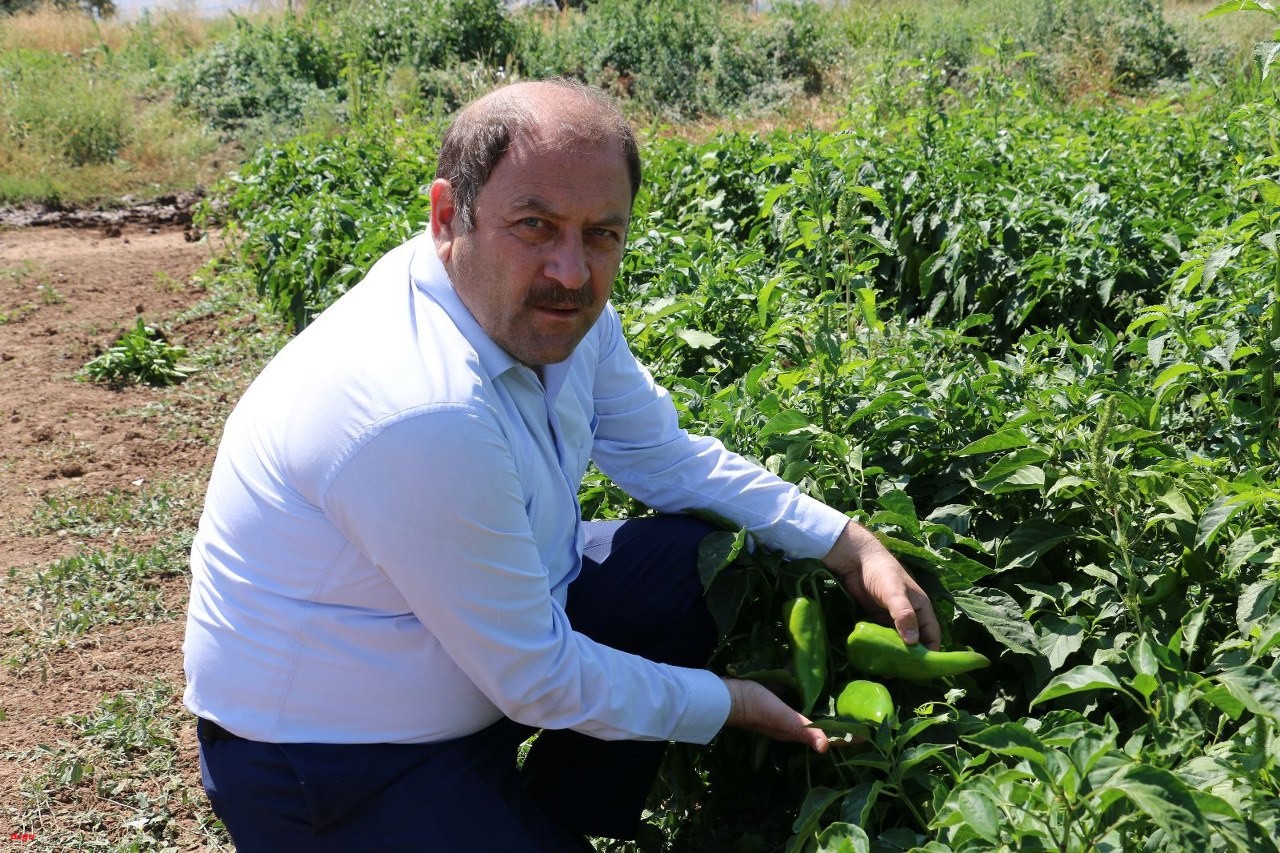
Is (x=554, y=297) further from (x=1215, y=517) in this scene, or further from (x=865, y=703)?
(x=1215, y=517)

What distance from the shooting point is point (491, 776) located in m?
1.98

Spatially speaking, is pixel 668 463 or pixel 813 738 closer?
pixel 813 738

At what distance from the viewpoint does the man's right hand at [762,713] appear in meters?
1.95

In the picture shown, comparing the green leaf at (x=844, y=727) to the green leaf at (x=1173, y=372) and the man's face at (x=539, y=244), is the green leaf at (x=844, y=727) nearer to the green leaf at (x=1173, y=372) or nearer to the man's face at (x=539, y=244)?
the man's face at (x=539, y=244)

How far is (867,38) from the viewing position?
12969 mm

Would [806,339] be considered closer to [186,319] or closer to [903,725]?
[903,725]

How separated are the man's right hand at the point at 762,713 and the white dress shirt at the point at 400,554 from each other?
0.15 feet

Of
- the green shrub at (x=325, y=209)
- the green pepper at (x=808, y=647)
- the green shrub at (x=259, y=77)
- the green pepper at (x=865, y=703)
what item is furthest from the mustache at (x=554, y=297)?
the green shrub at (x=259, y=77)

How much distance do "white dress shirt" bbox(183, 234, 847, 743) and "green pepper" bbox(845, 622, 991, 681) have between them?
0.85 ft

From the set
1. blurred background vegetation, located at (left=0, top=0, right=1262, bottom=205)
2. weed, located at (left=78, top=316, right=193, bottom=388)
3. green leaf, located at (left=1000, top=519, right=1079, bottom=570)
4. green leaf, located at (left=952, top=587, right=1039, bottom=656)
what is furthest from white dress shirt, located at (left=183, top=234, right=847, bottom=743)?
blurred background vegetation, located at (left=0, top=0, right=1262, bottom=205)

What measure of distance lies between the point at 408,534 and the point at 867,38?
40.5 feet

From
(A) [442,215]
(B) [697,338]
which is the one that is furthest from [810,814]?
(B) [697,338]

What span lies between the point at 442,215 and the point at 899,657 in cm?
103

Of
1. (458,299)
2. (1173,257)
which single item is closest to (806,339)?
(458,299)
